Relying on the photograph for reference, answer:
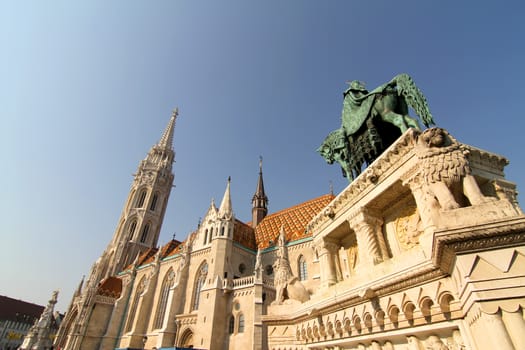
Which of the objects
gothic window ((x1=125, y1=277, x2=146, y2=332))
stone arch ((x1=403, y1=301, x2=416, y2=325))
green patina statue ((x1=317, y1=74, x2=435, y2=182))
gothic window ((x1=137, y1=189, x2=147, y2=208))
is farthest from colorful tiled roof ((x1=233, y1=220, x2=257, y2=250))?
gothic window ((x1=137, y1=189, x2=147, y2=208))

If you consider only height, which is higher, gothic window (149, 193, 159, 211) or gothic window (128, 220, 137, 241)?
gothic window (149, 193, 159, 211)

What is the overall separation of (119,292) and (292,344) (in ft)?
120

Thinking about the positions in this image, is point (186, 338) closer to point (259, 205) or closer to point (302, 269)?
point (302, 269)

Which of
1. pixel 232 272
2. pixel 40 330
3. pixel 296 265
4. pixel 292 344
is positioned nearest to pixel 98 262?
pixel 40 330

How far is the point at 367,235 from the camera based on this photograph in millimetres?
5605

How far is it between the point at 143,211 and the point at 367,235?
48467 millimetres

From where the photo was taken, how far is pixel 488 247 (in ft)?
8.89

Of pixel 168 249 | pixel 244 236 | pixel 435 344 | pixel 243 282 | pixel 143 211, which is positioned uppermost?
pixel 143 211

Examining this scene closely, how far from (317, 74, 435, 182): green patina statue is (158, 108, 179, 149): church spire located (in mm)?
58713

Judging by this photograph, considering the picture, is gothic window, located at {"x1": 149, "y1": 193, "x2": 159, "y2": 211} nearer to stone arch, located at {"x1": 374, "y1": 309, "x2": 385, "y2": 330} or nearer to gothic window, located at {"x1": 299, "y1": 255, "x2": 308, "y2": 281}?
gothic window, located at {"x1": 299, "y1": 255, "x2": 308, "y2": 281}

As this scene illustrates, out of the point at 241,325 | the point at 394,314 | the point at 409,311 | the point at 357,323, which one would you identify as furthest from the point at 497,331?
the point at 241,325

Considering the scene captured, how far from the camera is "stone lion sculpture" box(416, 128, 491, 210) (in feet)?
11.9

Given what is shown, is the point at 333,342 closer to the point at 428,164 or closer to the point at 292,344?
the point at 292,344

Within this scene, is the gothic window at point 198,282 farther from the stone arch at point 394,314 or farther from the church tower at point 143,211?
the stone arch at point 394,314
